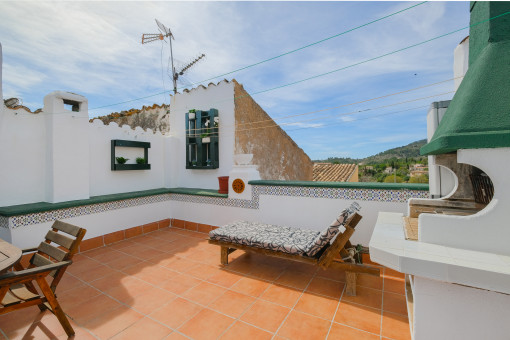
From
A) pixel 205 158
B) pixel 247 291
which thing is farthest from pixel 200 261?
pixel 205 158

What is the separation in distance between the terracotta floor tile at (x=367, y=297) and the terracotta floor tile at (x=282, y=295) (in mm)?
551

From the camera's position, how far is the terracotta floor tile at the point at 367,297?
8.24 ft

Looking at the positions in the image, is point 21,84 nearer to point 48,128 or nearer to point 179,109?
point 48,128

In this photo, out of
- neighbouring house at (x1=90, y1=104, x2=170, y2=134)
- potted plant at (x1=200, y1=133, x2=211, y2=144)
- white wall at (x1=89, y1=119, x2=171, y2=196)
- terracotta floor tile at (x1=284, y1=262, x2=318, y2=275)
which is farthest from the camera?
neighbouring house at (x1=90, y1=104, x2=170, y2=134)

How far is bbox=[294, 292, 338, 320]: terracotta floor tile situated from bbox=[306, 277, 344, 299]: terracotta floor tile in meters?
0.09

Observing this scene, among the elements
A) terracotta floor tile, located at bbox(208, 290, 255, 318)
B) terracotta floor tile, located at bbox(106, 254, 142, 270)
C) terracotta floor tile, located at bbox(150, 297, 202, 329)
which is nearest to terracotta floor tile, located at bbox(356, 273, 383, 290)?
terracotta floor tile, located at bbox(208, 290, 255, 318)

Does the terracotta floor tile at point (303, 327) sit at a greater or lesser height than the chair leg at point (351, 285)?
lesser

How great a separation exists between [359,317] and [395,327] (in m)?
0.31

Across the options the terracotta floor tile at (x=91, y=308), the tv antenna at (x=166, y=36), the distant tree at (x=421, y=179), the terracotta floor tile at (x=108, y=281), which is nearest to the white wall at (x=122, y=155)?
the tv antenna at (x=166, y=36)

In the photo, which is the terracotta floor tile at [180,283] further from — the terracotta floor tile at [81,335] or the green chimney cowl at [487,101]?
the green chimney cowl at [487,101]

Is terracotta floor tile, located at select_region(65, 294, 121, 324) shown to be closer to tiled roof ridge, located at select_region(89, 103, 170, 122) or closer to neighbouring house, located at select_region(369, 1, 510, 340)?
neighbouring house, located at select_region(369, 1, 510, 340)

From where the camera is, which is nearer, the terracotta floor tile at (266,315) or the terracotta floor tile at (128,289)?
the terracotta floor tile at (266,315)

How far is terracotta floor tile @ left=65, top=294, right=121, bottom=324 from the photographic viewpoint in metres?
2.31

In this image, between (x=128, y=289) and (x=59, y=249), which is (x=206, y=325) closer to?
(x=128, y=289)
